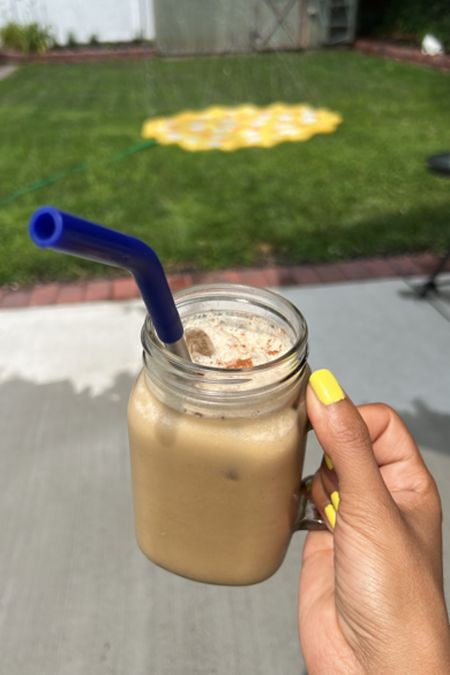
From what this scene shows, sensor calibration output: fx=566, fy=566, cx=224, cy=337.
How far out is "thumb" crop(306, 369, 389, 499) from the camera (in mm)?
1025

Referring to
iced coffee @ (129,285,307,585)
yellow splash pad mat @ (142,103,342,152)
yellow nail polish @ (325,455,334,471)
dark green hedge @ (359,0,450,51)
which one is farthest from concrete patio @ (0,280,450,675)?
dark green hedge @ (359,0,450,51)

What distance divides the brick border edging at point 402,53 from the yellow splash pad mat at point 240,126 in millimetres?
3893

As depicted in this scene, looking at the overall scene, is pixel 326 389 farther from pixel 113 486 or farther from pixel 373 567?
pixel 113 486

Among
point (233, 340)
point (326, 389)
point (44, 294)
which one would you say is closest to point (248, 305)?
point (233, 340)

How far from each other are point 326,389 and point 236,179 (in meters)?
4.07

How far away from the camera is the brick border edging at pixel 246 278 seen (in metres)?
3.28

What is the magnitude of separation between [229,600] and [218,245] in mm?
2453

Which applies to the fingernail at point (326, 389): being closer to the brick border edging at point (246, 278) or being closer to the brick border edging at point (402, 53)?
the brick border edging at point (246, 278)

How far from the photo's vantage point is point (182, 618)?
172 cm

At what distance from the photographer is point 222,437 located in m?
1.01

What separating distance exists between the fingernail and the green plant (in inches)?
501

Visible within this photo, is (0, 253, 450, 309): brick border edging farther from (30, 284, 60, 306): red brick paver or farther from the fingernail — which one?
the fingernail

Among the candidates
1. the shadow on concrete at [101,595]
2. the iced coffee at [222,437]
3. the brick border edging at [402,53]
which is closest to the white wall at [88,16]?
the brick border edging at [402,53]

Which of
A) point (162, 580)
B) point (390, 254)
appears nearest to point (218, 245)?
point (390, 254)
